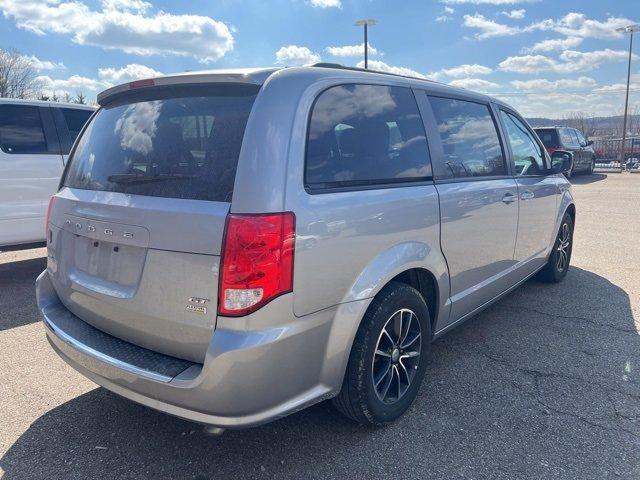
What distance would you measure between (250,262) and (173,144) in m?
0.75

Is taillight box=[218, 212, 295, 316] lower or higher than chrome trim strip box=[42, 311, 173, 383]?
higher

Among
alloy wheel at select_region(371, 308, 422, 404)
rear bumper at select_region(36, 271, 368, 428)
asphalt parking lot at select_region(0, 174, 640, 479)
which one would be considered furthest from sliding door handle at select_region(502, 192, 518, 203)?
rear bumper at select_region(36, 271, 368, 428)

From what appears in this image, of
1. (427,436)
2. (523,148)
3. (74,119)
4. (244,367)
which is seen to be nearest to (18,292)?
(74,119)

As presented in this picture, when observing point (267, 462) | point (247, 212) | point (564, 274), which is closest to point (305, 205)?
point (247, 212)

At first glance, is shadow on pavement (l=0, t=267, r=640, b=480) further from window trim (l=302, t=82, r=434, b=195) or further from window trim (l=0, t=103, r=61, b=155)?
window trim (l=0, t=103, r=61, b=155)

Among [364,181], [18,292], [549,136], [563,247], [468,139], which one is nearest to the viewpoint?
[364,181]

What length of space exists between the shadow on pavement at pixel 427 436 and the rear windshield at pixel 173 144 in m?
1.33

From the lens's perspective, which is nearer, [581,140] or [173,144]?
[173,144]

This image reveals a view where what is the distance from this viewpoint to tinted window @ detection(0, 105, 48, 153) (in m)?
5.49

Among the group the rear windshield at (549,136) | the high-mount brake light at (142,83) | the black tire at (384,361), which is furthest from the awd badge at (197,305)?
the rear windshield at (549,136)

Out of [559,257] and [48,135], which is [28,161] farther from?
[559,257]

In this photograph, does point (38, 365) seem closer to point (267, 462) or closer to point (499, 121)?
point (267, 462)

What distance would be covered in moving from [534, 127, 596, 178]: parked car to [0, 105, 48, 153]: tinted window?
14110mm

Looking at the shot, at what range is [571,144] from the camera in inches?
715
